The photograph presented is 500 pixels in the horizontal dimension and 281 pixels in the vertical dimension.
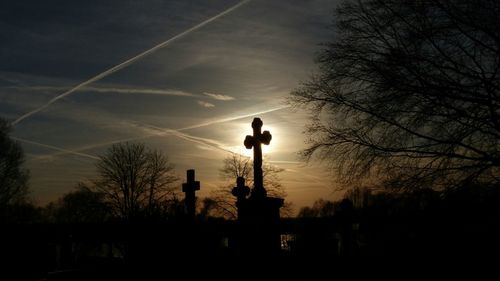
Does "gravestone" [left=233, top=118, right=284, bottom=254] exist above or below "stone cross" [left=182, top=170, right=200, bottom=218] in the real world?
below

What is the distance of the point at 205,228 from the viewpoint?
10.4m

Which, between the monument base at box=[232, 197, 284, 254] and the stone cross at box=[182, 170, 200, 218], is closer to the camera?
the monument base at box=[232, 197, 284, 254]

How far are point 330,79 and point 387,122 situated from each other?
2043mm

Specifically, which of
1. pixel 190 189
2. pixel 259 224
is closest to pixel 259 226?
pixel 259 224

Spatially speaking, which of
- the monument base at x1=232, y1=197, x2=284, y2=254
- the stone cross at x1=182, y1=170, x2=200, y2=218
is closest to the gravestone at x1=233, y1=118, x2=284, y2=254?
the monument base at x1=232, y1=197, x2=284, y2=254

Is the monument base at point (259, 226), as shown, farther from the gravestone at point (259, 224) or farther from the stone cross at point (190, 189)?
the stone cross at point (190, 189)

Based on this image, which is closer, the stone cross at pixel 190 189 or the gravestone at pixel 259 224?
the gravestone at pixel 259 224

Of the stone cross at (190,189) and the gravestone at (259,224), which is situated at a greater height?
the stone cross at (190,189)

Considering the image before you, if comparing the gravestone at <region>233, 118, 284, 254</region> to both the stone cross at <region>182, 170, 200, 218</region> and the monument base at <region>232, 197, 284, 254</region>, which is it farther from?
the stone cross at <region>182, 170, 200, 218</region>

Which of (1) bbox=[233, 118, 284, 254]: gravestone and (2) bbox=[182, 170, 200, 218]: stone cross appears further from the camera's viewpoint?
(2) bbox=[182, 170, 200, 218]: stone cross

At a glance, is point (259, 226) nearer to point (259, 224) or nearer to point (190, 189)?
point (259, 224)

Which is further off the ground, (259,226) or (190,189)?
(190,189)

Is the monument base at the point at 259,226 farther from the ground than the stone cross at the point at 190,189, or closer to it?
closer to it

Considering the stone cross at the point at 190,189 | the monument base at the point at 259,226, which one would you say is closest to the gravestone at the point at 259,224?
the monument base at the point at 259,226
